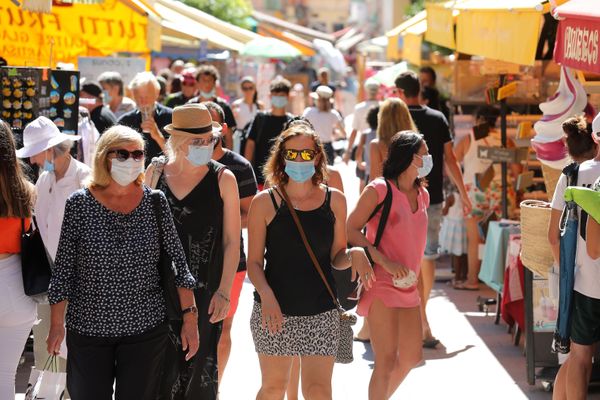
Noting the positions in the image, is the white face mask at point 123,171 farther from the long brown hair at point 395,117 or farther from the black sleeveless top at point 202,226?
the long brown hair at point 395,117

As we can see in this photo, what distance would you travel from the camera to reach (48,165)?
697 centimetres

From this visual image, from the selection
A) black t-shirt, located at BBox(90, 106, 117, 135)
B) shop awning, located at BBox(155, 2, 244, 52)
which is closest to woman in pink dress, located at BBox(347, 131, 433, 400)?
black t-shirt, located at BBox(90, 106, 117, 135)

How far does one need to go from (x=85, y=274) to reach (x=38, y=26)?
22.5 ft

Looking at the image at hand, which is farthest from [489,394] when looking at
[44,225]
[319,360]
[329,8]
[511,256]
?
[329,8]

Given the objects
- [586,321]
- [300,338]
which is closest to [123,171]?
[300,338]

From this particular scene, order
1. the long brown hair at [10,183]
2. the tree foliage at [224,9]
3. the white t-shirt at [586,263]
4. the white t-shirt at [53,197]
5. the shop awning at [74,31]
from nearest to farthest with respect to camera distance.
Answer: the long brown hair at [10,183]
the white t-shirt at [586,263]
the white t-shirt at [53,197]
the shop awning at [74,31]
the tree foliage at [224,9]

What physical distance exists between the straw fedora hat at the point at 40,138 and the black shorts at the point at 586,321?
3113 millimetres

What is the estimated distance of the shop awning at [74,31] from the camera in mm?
10477

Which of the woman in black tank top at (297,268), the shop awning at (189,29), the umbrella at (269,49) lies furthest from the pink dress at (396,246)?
the umbrella at (269,49)

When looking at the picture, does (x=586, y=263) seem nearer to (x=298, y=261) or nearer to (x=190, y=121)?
(x=298, y=261)

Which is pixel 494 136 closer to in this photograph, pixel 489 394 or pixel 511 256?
pixel 511 256

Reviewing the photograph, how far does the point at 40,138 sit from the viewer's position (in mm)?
6949

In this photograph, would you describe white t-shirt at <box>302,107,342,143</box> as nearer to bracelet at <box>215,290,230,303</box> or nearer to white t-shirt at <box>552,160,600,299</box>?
white t-shirt at <box>552,160,600,299</box>

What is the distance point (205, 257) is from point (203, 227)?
15 cm
